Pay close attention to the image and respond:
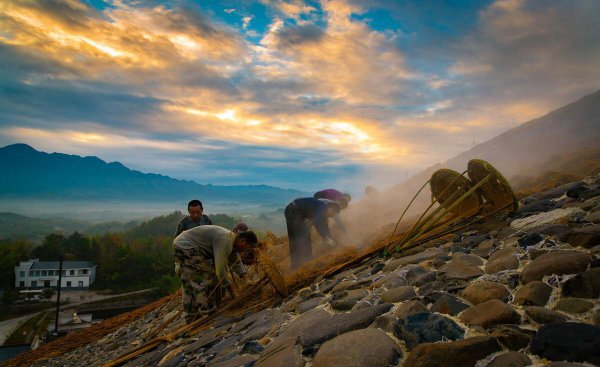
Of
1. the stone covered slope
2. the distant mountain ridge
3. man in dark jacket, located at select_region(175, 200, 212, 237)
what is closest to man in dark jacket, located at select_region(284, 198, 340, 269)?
man in dark jacket, located at select_region(175, 200, 212, 237)

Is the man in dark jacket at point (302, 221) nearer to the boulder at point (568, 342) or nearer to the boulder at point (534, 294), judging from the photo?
the boulder at point (534, 294)

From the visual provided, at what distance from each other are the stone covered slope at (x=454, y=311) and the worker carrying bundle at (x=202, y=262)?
0.67 m

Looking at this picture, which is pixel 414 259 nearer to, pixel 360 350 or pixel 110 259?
pixel 360 350

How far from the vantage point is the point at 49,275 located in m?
57.8

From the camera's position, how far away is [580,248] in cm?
279

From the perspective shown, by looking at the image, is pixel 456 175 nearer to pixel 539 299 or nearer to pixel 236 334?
pixel 539 299

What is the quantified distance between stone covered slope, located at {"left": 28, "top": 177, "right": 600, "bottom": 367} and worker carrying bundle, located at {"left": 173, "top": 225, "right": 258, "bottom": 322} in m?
0.67

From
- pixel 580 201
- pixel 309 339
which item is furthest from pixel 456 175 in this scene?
pixel 309 339

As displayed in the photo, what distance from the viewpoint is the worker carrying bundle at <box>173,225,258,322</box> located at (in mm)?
5062

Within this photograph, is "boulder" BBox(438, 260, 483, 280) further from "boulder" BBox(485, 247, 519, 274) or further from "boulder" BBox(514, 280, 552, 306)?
"boulder" BBox(514, 280, 552, 306)

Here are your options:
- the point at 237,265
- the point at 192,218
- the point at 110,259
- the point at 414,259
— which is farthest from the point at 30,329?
the point at 414,259

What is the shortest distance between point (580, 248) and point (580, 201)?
2094mm

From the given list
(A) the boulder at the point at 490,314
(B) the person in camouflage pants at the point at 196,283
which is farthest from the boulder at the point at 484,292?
(B) the person in camouflage pants at the point at 196,283

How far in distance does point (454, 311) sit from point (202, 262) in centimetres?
382
